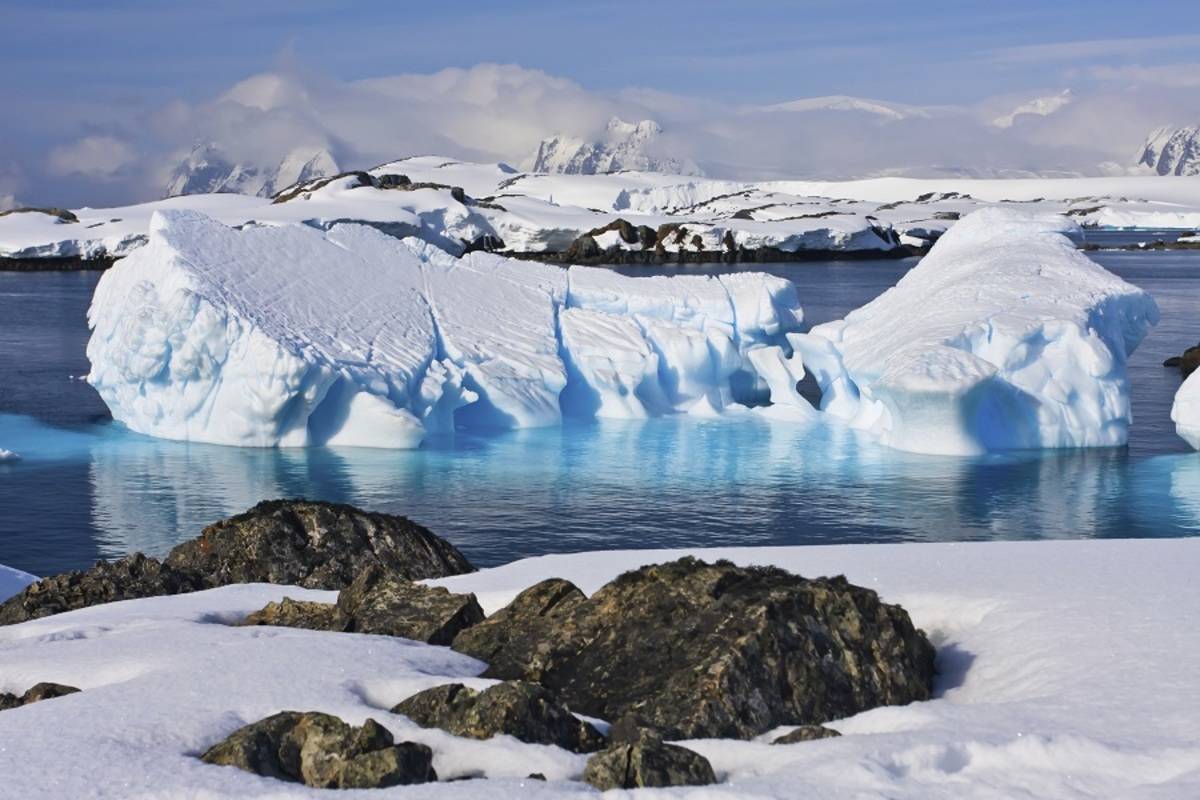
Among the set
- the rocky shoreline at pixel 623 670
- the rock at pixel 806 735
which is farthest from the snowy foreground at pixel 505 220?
the rock at pixel 806 735

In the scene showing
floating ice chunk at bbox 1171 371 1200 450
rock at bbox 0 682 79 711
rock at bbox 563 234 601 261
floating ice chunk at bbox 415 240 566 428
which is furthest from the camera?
rock at bbox 563 234 601 261

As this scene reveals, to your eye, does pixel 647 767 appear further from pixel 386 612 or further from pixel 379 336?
pixel 379 336

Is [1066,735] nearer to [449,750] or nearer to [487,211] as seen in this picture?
[449,750]

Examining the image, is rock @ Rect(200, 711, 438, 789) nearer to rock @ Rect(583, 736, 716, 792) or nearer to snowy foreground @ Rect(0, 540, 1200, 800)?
snowy foreground @ Rect(0, 540, 1200, 800)

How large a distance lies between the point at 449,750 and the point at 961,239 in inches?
851

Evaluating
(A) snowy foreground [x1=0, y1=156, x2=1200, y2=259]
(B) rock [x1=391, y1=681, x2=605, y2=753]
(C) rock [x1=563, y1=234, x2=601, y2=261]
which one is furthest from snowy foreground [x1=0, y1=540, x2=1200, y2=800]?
(C) rock [x1=563, y1=234, x2=601, y2=261]

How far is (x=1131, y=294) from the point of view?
20.6 m

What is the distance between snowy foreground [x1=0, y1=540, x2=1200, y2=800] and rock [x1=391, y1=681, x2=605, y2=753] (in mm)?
77

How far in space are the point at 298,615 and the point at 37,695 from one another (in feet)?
5.41

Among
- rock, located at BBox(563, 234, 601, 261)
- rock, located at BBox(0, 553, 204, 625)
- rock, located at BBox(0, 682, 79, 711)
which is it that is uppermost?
rock, located at BBox(563, 234, 601, 261)

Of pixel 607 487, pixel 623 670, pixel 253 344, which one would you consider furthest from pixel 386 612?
pixel 253 344

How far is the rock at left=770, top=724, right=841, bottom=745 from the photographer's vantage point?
211 inches

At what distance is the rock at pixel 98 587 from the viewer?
28.3 feet

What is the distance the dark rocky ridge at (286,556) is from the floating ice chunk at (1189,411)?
1255 centimetres
